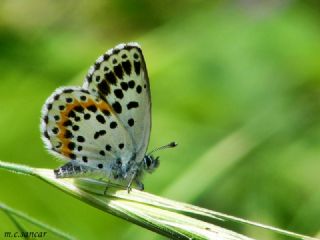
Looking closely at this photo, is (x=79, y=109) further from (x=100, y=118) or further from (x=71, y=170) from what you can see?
(x=71, y=170)

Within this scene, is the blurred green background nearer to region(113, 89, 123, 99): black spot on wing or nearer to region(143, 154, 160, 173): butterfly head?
region(143, 154, 160, 173): butterfly head

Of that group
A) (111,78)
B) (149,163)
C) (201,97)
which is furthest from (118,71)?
(201,97)

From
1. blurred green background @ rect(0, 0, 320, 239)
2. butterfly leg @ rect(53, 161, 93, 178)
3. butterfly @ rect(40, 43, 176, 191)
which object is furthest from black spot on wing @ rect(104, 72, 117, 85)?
blurred green background @ rect(0, 0, 320, 239)

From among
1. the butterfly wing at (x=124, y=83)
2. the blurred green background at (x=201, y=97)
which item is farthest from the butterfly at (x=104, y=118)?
the blurred green background at (x=201, y=97)

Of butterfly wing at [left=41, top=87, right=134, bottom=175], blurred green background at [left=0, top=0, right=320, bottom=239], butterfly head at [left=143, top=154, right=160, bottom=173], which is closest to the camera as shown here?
butterfly wing at [left=41, top=87, right=134, bottom=175]

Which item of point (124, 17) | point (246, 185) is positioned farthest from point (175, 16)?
point (246, 185)

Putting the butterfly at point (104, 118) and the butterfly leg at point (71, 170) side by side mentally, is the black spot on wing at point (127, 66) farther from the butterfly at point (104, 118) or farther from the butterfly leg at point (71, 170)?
the butterfly leg at point (71, 170)

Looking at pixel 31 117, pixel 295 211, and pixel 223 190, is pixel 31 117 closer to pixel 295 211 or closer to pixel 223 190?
pixel 223 190

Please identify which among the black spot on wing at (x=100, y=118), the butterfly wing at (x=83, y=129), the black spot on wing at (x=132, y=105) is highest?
the black spot on wing at (x=132, y=105)
